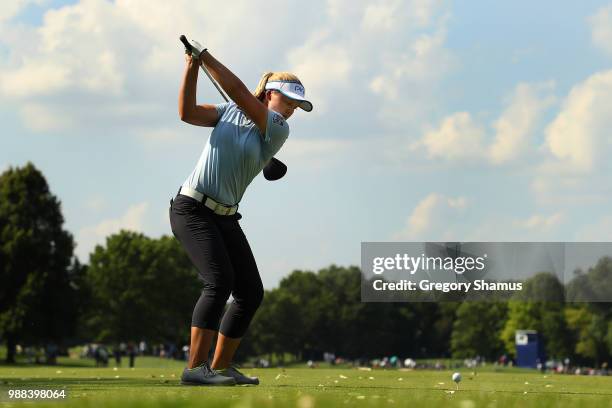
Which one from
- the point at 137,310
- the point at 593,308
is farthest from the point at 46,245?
the point at 593,308

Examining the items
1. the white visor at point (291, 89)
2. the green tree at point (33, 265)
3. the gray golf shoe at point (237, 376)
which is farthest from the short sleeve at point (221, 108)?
the green tree at point (33, 265)

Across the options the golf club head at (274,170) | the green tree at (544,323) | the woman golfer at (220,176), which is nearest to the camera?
the woman golfer at (220,176)

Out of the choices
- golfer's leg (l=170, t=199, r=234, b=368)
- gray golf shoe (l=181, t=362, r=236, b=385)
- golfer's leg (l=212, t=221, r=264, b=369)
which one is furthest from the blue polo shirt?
gray golf shoe (l=181, t=362, r=236, b=385)

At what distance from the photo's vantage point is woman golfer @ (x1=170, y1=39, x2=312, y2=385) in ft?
33.0

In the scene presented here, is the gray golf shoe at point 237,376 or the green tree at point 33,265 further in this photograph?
the green tree at point 33,265

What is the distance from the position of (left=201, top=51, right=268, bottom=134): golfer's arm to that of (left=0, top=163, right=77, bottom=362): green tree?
6985 centimetres

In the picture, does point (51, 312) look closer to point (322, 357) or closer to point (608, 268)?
point (608, 268)

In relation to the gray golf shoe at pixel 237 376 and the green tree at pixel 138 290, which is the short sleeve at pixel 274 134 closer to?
the gray golf shoe at pixel 237 376

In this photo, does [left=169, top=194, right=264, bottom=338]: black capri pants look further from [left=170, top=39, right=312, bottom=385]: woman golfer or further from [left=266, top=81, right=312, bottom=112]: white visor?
[left=266, top=81, right=312, bottom=112]: white visor

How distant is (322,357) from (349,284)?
14456 mm

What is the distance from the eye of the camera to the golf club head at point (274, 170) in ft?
36.8

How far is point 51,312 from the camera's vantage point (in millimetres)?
78562

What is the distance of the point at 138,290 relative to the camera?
103 metres

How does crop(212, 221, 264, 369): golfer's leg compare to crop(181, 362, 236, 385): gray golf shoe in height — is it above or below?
above
